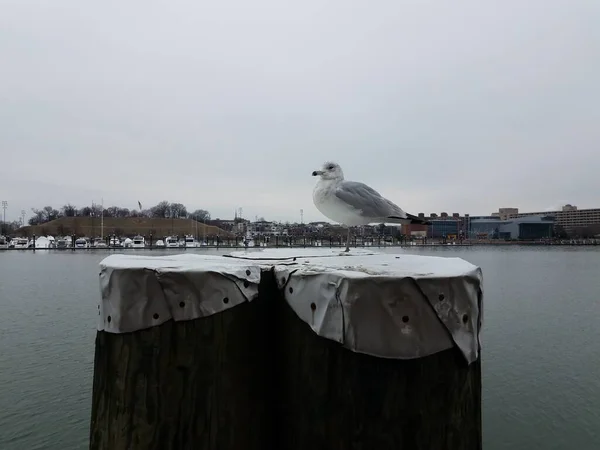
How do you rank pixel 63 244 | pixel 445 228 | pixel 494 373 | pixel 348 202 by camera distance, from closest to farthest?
1. pixel 348 202
2. pixel 494 373
3. pixel 63 244
4. pixel 445 228

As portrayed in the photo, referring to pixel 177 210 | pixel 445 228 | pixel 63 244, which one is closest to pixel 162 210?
pixel 177 210

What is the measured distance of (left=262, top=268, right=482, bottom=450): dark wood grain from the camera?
7.55 ft

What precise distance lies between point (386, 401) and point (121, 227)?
130m

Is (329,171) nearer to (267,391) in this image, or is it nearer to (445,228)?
(267,391)

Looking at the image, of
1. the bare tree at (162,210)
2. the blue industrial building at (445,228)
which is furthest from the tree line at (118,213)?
the blue industrial building at (445,228)

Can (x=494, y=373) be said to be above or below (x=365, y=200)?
below

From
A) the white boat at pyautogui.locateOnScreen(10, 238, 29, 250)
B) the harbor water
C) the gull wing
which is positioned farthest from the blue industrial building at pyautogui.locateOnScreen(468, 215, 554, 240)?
the gull wing

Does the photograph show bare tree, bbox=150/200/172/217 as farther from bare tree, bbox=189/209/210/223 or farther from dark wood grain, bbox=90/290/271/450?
dark wood grain, bbox=90/290/271/450

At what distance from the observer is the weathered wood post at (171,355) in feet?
8.36

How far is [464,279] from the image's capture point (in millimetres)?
2295

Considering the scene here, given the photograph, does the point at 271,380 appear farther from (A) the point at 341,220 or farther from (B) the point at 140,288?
(A) the point at 341,220

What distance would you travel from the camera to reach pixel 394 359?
228 centimetres

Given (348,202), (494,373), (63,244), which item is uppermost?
(348,202)

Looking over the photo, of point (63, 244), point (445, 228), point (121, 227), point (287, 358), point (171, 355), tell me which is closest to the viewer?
point (171, 355)
